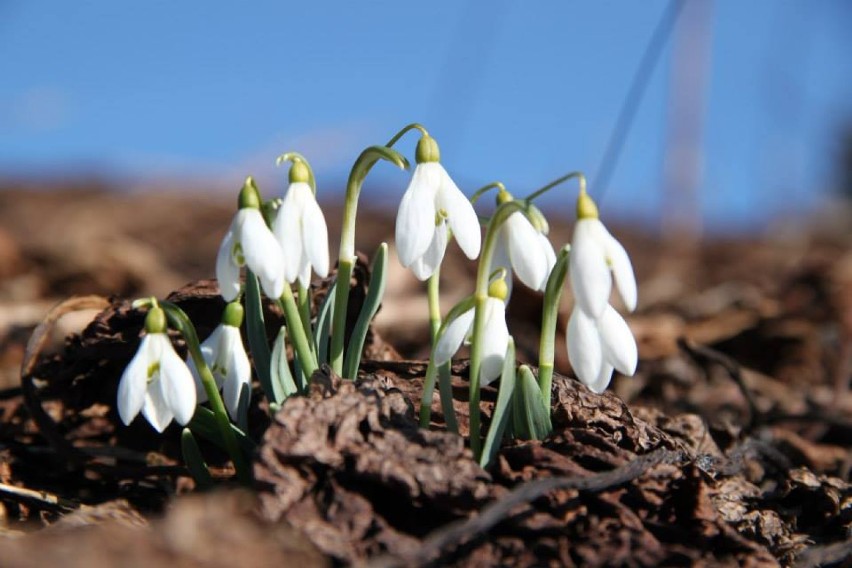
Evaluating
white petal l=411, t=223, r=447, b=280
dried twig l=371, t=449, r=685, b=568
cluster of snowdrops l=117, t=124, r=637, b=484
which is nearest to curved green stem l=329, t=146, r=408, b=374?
cluster of snowdrops l=117, t=124, r=637, b=484

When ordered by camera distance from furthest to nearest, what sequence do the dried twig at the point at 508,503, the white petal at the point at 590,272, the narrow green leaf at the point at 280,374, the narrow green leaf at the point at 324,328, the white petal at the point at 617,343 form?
the narrow green leaf at the point at 324,328, the narrow green leaf at the point at 280,374, the white petal at the point at 617,343, the white petal at the point at 590,272, the dried twig at the point at 508,503

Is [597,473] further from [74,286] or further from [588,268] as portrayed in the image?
[74,286]

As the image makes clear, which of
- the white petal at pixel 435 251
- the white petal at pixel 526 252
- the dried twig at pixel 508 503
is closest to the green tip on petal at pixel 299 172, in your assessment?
the white petal at pixel 435 251

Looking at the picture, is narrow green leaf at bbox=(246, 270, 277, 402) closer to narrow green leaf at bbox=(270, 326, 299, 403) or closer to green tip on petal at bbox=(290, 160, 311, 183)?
narrow green leaf at bbox=(270, 326, 299, 403)

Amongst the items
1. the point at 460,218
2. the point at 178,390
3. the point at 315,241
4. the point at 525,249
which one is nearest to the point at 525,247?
the point at 525,249

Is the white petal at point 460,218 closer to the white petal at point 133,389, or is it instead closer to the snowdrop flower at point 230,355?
the snowdrop flower at point 230,355

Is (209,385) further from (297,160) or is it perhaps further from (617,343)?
(617,343)
